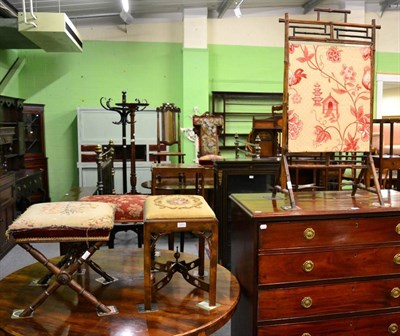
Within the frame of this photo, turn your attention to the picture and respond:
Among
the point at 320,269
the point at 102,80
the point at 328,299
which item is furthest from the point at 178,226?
Answer: the point at 102,80

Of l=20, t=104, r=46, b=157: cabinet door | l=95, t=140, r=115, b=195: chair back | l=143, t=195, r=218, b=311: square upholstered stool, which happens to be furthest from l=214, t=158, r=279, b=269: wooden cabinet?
l=20, t=104, r=46, b=157: cabinet door

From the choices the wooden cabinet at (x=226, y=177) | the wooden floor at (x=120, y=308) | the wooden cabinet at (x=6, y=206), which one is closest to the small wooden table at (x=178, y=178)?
the wooden cabinet at (x=226, y=177)

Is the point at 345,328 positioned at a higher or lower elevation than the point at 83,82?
lower

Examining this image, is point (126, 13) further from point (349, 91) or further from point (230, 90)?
point (349, 91)

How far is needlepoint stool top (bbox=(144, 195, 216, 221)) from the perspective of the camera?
169 cm

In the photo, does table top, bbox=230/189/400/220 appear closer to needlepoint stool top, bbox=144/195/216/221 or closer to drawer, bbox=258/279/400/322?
needlepoint stool top, bbox=144/195/216/221

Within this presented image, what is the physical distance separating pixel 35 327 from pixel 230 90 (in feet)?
21.3

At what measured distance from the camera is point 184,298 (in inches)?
72.8

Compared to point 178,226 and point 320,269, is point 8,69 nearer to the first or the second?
point 178,226

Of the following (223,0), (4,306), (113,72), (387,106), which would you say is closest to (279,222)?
(4,306)

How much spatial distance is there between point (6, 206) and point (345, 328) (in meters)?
3.61

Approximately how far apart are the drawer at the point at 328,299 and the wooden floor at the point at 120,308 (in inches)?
7.2

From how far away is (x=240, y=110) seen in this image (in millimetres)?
7672

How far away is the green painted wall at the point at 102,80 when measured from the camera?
279 inches
